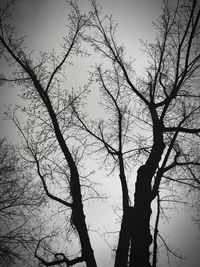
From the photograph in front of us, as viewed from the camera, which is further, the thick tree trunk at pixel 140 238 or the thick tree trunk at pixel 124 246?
the thick tree trunk at pixel 124 246

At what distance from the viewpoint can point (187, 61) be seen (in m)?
6.60

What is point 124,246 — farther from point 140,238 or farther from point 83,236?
point 83,236

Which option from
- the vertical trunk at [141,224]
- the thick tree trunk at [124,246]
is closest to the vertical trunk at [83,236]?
the thick tree trunk at [124,246]

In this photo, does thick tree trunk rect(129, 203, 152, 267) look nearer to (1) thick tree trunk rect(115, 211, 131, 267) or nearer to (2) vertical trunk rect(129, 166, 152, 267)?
(2) vertical trunk rect(129, 166, 152, 267)

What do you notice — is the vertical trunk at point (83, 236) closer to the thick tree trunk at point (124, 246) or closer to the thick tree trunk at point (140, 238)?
the thick tree trunk at point (124, 246)

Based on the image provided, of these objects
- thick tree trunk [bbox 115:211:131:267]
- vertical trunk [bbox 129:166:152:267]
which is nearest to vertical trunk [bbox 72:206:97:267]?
thick tree trunk [bbox 115:211:131:267]

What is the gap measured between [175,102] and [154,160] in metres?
3.71

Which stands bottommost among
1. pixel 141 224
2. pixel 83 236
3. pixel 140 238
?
pixel 140 238

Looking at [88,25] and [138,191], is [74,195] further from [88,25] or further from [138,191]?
[88,25]

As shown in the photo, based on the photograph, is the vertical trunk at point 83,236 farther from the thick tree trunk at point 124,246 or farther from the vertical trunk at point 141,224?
the vertical trunk at point 141,224

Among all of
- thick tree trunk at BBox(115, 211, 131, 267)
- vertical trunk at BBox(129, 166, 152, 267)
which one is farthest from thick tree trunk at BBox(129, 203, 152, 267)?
thick tree trunk at BBox(115, 211, 131, 267)

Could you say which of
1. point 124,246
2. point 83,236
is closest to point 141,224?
point 124,246

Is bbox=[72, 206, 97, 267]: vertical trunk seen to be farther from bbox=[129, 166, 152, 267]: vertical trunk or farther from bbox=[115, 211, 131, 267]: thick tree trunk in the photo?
bbox=[129, 166, 152, 267]: vertical trunk

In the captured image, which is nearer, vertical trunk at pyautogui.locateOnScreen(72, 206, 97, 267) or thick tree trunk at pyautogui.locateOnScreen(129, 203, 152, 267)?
thick tree trunk at pyautogui.locateOnScreen(129, 203, 152, 267)
